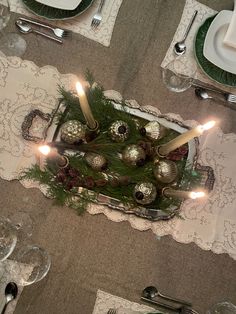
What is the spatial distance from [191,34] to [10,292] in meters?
0.77

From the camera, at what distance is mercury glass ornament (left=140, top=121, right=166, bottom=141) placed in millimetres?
1092

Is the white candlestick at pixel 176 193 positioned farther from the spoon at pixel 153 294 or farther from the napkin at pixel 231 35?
the napkin at pixel 231 35

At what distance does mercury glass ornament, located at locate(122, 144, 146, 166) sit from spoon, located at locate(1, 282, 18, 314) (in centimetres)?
36

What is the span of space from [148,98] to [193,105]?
114 mm

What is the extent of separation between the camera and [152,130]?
1.09 meters

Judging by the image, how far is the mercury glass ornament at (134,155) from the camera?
1061 millimetres

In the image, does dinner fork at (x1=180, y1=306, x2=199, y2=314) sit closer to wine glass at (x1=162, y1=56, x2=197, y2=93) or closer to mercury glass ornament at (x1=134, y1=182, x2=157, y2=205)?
mercury glass ornament at (x1=134, y1=182, x2=157, y2=205)

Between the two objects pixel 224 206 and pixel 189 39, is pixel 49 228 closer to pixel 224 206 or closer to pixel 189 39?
pixel 224 206

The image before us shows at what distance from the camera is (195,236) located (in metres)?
1.12

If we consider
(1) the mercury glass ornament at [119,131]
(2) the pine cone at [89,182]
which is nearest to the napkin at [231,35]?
(1) the mercury glass ornament at [119,131]

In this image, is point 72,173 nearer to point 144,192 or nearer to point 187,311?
point 144,192

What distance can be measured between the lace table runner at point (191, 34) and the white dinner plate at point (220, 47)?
0.05 metres

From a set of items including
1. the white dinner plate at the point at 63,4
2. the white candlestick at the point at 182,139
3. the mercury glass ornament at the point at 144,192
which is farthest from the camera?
the white dinner plate at the point at 63,4

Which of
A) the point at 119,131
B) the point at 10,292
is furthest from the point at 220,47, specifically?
the point at 10,292
